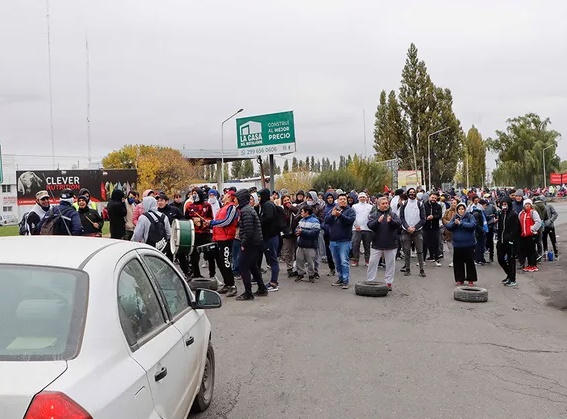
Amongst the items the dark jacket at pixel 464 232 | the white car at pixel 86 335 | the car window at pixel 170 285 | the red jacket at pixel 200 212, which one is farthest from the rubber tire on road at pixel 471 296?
the white car at pixel 86 335

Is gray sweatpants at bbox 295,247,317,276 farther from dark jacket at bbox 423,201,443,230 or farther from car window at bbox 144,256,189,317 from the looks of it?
car window at bbox 144,256,189,317

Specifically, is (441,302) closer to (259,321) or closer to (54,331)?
(259,321)

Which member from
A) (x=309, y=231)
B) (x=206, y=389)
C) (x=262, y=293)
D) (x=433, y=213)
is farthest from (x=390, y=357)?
(x=433, y=213)

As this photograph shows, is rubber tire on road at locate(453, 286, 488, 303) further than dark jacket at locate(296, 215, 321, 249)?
No

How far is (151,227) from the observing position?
9438mm

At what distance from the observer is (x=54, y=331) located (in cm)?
256

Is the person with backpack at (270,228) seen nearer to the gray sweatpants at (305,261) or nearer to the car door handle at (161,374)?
the gray sweatpants at (305,261)

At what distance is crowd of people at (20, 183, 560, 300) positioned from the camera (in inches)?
373

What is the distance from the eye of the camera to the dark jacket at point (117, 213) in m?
11.1

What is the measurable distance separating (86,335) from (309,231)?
8.89 meters

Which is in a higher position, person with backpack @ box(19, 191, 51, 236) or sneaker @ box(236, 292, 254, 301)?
person with backpack @ box(19, 191, 51, 236)

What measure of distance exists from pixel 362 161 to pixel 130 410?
53.2 metres

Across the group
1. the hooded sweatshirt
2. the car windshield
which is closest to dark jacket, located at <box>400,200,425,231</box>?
the hooded sweatshirt

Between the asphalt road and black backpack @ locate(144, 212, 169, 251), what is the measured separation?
1.55 m
